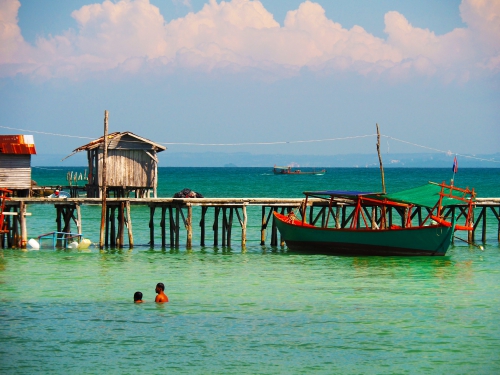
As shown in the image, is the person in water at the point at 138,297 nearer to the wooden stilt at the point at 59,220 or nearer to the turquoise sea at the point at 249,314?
the turquoise sea at the point at 249,314

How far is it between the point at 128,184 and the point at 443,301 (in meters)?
32.5

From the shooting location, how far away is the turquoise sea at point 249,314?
17672mm

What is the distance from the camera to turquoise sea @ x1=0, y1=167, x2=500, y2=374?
17.7 m

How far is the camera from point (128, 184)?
53500 millimetres

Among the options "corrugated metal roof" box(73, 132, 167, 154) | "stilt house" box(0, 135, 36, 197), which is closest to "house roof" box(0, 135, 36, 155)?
"stilt house" box(0, 135, 36, 197)

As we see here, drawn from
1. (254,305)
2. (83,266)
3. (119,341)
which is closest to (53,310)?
(119,341)

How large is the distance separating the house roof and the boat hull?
13.6m

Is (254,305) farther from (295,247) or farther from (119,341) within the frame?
(295,247)

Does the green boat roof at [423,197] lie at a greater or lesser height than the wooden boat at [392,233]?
greater

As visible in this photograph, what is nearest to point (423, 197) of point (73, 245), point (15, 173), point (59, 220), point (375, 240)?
point (375, 240)

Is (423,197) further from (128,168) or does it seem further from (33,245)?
(128,168)

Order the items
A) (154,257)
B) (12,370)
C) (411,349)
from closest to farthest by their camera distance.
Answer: (12,370) → (411,349) → (154,257)

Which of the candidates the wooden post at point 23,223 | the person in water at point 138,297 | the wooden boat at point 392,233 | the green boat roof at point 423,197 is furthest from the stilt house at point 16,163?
the person in water at point 138,297

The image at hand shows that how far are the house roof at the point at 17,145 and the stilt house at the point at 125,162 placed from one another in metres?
11.4
